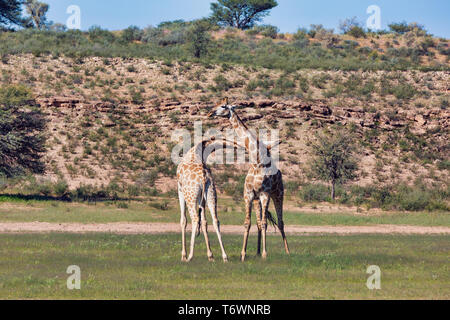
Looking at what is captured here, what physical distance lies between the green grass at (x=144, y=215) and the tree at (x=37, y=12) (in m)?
59.0

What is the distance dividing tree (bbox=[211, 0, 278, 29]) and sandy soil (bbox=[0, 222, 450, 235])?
213 feet

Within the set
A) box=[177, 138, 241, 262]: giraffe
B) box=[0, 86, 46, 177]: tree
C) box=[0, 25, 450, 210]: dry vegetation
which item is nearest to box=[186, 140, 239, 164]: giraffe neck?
box=[177, 138, 241, 262]: giraffe

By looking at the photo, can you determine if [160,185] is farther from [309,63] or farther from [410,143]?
[309,63]

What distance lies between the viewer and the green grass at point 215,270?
11.6 metres

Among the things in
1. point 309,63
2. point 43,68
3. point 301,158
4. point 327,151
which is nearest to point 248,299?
point 327,151

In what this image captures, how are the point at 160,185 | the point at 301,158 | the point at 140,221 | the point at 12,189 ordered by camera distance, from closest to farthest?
the point at 140,221, the point at 12,189, the point at 160,185, the point at 301,158

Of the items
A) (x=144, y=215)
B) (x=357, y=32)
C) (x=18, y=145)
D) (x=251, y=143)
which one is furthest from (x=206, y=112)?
(x=357, y=32)

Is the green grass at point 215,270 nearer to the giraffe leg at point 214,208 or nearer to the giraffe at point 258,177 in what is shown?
the giraffe leg at point 214,208

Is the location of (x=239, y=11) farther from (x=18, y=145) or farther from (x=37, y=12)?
(x=18, y=145)

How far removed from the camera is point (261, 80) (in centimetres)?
5822

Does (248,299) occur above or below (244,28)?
below

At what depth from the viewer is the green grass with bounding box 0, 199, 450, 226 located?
2798cm

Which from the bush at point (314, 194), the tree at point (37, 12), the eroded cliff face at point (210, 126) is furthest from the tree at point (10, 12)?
the bush at point (314, 194)

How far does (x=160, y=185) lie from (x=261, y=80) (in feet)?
67.4
